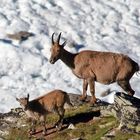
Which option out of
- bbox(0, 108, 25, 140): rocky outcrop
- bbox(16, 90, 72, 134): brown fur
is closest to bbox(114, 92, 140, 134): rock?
bbox(16, 90, 72, 134): brown fur

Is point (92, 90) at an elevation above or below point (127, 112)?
above

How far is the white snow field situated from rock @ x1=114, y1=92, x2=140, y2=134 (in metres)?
7.69

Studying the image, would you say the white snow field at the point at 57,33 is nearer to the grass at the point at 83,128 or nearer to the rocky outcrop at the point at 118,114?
the rocky outcrop at the point at 118,114

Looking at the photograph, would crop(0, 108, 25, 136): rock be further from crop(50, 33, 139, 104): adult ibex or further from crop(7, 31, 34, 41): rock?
crop(7, 31, 34, 41): rock

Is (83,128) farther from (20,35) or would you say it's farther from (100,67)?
(20,35)

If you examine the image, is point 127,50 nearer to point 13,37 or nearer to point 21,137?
point 13,37

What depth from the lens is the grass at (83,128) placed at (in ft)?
53.1

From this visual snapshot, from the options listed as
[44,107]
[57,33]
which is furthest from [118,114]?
[57,33]

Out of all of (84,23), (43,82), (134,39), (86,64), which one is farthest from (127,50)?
(86,64)

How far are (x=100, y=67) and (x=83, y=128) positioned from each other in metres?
3.06

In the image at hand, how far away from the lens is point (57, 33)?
32094 mm

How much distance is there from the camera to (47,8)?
35.0m

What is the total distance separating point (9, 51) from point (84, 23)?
6023 millimetres

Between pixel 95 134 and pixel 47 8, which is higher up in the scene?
pixel 47 8
